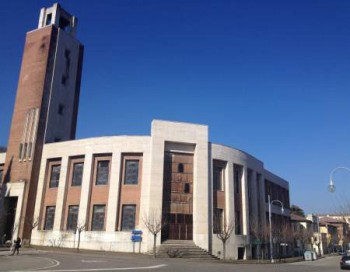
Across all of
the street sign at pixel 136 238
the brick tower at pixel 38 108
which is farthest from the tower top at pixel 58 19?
the street sign at pixel 136 238

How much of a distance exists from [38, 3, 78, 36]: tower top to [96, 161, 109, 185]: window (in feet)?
73.7

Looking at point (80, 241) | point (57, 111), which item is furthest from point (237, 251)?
point (57, 111)

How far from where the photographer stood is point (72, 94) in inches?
2046

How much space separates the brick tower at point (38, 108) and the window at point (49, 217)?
156 cm

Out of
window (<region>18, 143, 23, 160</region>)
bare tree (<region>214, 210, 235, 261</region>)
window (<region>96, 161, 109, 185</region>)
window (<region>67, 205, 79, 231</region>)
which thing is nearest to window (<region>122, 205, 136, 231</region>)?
window (<region>96, 161, 109, 185</region>)

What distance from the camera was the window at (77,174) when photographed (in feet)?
141

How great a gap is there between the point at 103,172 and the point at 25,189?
31.9ft

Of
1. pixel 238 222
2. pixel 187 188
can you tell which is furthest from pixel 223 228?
pixel 187 188

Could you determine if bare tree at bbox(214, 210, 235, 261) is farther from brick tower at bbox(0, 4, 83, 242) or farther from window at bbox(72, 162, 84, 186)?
brick tower at bbox(0, 4, 83, 242)

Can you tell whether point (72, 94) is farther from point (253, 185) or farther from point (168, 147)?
point (253, 185)

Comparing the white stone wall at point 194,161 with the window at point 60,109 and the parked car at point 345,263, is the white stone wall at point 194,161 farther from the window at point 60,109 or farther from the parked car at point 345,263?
the window at point 60,109

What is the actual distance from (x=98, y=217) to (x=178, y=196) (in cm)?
913

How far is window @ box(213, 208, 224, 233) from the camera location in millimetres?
40062

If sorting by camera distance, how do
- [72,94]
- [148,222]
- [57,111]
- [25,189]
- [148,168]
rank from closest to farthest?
[148,222] < [148,168] < [25,189] < [57,111] < [72,94]
